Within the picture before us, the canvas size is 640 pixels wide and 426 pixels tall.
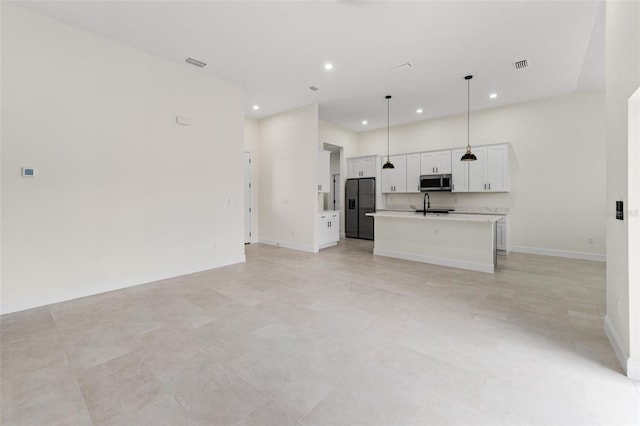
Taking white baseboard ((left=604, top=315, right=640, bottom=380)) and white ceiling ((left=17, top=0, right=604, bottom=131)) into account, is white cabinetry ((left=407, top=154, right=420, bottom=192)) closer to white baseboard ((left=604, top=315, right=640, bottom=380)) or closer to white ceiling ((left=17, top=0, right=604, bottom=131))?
white ceiling ((left=17, top=0, right=604, bottom=131))

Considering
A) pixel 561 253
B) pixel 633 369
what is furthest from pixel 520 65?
pixel 633 369

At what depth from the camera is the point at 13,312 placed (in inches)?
120

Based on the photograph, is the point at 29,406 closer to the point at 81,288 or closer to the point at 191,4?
the point at 81,288

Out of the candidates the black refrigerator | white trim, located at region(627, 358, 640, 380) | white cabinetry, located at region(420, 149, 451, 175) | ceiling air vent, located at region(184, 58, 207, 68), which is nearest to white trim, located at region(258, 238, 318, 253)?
the black refrigerator

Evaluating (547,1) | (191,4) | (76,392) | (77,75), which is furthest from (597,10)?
(77,75)

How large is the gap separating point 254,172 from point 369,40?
471 cm

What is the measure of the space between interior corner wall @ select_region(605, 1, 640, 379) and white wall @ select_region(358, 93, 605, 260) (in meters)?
3.98

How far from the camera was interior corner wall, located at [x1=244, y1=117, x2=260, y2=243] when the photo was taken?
24.1 ft

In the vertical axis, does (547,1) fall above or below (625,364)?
above

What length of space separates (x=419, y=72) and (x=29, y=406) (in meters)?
5.82

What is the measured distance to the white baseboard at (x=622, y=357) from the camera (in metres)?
1.92

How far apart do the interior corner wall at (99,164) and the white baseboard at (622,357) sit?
16.8ft

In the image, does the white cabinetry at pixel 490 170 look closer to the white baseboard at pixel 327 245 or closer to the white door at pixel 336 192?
the white baseboard at pixel 327 245

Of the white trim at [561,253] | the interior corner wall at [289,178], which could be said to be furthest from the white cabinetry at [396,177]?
the white trim at [561,253]
